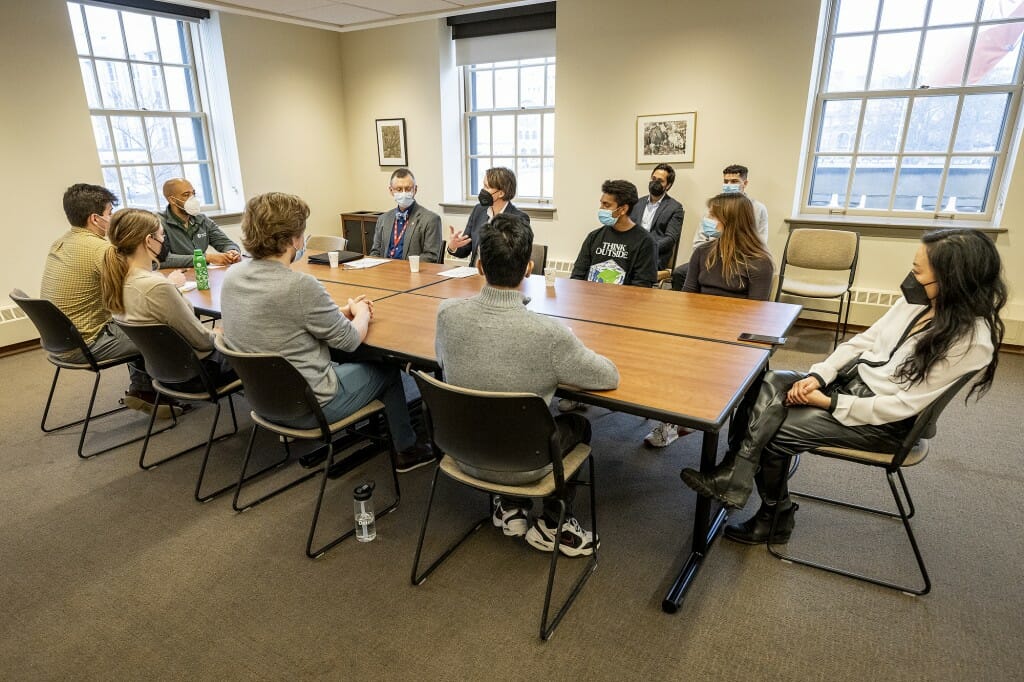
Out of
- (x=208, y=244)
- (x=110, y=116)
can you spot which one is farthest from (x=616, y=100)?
(x=110, y=116)

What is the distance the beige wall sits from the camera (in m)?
4.33

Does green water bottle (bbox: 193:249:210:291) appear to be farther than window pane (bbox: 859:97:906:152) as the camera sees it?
No

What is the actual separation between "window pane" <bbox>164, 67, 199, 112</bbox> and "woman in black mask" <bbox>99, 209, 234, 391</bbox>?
3610 mm

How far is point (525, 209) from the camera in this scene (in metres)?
Answer: 5.78

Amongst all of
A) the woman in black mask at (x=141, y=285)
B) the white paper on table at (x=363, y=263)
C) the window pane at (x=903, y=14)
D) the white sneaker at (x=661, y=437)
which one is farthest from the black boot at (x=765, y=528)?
the window pane at (x=903, y=14)

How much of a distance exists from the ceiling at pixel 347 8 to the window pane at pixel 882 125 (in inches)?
109

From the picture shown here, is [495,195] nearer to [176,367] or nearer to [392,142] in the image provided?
[176,367]

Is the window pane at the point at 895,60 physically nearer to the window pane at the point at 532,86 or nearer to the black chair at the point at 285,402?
the window pane at the point at 532,86

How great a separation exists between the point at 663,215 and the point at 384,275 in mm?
2492

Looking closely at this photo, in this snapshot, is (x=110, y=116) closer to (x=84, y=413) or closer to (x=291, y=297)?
(x=84, y=413)

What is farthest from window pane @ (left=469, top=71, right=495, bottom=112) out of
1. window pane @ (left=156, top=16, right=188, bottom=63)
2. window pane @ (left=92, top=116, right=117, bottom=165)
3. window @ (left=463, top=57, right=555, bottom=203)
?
window pane @ (left=92, top=116, right=117, bottom=165)

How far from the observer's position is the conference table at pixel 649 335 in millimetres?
1765

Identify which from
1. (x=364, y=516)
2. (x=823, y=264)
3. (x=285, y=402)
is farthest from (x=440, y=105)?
(x=364, y=516)

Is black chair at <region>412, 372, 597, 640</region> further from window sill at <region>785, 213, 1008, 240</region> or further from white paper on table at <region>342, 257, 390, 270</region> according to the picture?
window sill at <region>785, 213, 1008, 240</region>
